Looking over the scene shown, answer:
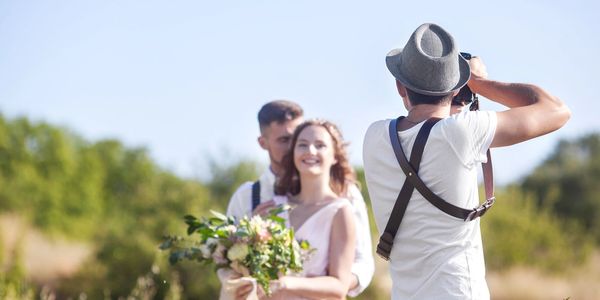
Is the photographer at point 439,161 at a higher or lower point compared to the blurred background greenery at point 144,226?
higher

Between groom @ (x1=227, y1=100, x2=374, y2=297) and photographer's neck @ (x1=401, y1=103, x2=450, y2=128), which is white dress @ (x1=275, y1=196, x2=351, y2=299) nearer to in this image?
groom @ (x1=227, y1=100, x2=374, y2=297)

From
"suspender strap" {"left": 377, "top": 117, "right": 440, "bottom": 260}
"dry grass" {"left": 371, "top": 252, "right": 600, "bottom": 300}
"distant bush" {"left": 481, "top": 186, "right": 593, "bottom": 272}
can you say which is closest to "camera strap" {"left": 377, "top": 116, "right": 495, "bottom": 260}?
"suspender strap" {"left": 377, "top": 117, "right": 440, "bottom": 260}

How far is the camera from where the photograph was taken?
4027 mm

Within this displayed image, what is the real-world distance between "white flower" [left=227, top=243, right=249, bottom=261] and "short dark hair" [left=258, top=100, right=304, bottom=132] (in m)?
1.37

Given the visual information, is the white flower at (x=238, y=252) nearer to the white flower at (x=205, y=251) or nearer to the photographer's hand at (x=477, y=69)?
the white flower at (x=205, y=251)

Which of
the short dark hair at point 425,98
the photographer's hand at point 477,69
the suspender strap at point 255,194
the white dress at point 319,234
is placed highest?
the photographer's hand at point 477,69

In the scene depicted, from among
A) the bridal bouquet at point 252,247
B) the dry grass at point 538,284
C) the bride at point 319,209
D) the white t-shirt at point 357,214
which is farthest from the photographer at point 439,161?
the dry grass at point 538,284

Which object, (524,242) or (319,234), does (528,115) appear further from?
(524,242)

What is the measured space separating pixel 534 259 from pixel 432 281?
22.6 meters

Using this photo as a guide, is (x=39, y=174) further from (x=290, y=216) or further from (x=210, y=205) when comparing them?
(x=290, y=216)

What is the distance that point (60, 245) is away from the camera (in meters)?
28.2

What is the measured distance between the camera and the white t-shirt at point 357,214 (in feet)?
19.2

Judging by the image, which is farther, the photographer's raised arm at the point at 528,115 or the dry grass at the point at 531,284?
the dry grass at the point at 531,284

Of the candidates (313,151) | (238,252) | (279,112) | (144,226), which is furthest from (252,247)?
(144,226)
